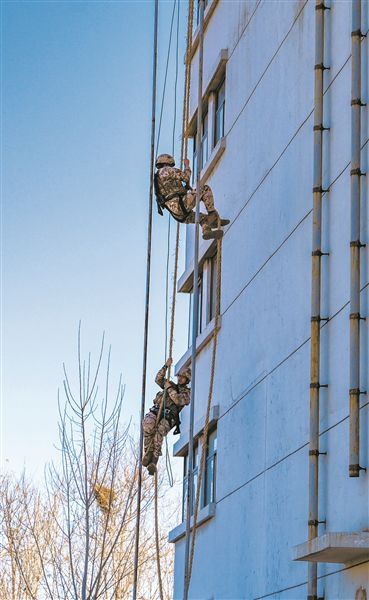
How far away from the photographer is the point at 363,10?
9375 mm

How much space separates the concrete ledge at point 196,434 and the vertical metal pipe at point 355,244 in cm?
511

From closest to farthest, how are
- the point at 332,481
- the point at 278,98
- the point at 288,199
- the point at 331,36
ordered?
the point at 332,481, the point at 331,36, the point at 288,199, the point at 278,98

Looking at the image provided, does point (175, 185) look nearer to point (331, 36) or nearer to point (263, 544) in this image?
point (331, 36)

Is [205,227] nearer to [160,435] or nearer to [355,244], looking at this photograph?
[160,435]

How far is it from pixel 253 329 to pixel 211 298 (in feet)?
9.95

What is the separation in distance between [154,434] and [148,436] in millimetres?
78

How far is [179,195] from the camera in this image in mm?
13008

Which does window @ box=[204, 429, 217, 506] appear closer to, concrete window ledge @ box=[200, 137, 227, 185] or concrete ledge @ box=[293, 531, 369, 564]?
concrete window ledge @ box=[200, 137, 227, 185]

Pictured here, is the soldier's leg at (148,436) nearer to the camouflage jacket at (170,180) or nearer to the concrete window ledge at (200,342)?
the concrete window ledge at (200,342)

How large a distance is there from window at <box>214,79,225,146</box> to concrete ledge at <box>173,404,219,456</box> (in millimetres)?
3895

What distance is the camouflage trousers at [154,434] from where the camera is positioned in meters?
14.3

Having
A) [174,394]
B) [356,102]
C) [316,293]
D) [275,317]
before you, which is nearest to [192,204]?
[275,317]

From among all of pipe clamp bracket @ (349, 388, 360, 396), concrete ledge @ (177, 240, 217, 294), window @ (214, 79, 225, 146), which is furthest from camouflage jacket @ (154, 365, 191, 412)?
pipe clamp bracket @ (349, 388, 360, 396)

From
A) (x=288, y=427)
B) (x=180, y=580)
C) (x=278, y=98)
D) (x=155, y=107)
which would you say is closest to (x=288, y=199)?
(x=278, y=98)
